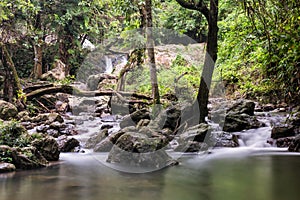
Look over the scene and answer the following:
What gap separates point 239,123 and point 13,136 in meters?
5.54

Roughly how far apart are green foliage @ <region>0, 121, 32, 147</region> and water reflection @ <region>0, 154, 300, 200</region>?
2.69 ft

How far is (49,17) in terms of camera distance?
15039 millimetres

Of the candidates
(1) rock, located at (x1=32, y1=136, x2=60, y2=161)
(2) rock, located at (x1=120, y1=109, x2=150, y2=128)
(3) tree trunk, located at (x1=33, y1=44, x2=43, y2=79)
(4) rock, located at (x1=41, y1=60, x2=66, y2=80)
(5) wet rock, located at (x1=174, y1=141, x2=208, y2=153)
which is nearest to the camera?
(1) rock, located at (x1=32, y1=136, x2=60, y2=161)

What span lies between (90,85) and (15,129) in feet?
33.0

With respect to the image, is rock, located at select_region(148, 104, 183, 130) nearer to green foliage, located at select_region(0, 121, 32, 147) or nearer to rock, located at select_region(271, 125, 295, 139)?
rock, located at select_region(271, 125, 295, 139)

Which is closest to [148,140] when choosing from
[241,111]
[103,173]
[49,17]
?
[103,173]

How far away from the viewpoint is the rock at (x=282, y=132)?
23.0 feet

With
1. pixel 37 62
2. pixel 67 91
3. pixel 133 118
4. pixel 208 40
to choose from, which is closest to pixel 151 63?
pixel 133 118

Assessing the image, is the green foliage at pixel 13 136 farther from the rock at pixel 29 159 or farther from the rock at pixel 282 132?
the rock at pixel 282 132

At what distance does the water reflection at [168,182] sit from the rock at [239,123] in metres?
2.51

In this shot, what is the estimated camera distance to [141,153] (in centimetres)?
513

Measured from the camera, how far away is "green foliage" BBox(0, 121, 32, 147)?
538cm

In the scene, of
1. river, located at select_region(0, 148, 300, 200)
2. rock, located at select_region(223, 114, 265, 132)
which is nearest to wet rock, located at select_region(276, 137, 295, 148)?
river, located at select_region(0, 148, 300, 200)

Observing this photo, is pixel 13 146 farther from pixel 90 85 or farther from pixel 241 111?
pixel 90 85
